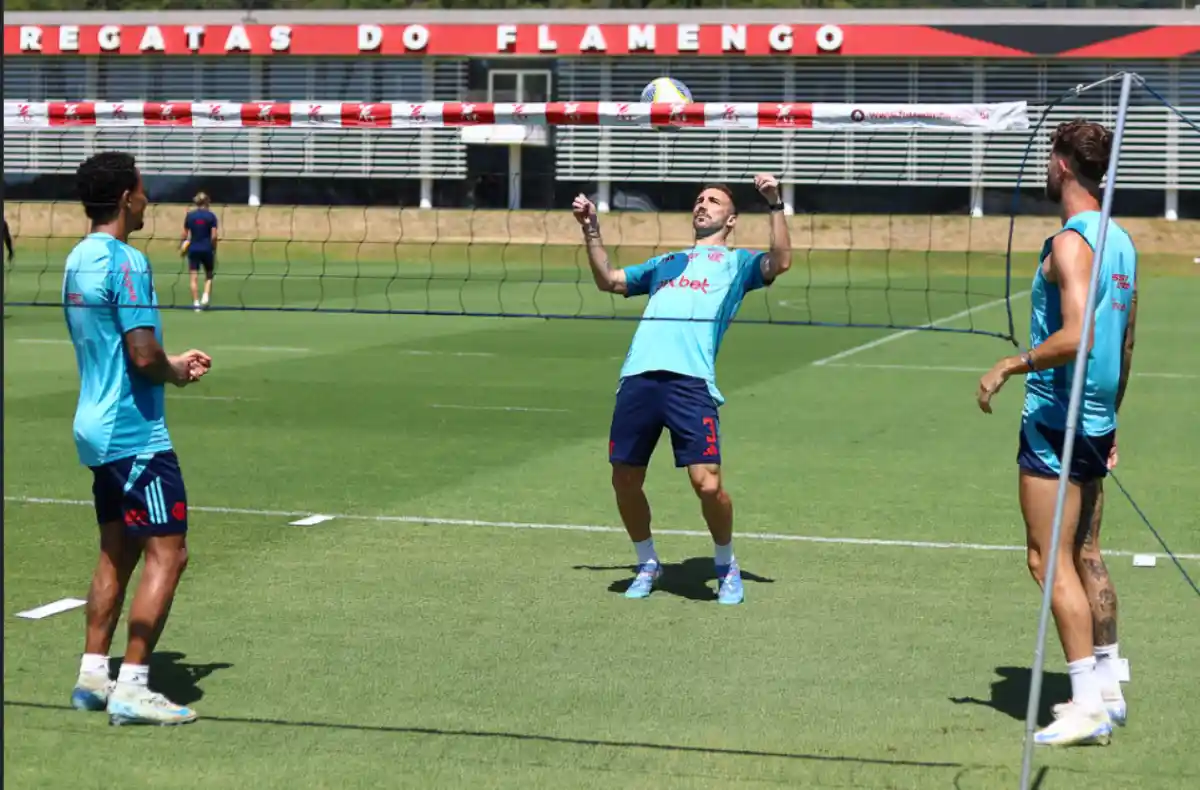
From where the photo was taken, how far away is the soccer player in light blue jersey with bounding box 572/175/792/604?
862 cm

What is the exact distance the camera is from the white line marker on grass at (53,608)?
8.20m

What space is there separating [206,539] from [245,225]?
39.2 m

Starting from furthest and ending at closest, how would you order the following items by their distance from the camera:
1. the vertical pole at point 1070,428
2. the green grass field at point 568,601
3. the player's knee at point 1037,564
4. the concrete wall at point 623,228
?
the concrete wall at point 623,228 → the player's knee at point 1037,564 → the green grass field at point 568,601 → the vertical pole at point 1070,428

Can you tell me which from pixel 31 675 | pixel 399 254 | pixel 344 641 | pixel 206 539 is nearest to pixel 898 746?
pixel 344 641

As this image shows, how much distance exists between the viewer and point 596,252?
8680 mm

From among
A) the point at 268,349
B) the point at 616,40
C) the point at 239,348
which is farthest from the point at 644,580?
the point at 616,40

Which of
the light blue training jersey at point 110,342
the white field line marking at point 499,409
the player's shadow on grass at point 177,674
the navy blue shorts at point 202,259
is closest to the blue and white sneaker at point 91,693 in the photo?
the player's shadow on grass at point 177,674

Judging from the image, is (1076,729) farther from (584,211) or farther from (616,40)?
(616,40)

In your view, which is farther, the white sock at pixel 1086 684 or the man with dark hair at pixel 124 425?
the man with dark hair at pixel 124 425

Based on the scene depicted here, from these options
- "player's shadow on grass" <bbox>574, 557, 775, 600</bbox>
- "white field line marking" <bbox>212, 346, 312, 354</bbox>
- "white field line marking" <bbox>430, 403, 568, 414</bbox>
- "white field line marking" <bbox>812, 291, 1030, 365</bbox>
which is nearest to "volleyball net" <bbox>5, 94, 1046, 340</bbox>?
"white field line marking" <bbox>812, 291, 1030, 365</bbox>

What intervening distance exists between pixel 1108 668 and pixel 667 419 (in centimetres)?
267

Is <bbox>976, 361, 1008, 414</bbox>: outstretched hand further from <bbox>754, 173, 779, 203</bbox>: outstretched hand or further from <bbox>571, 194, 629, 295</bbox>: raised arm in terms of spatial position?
<bbox>571, 194, 629, 295</bbox>: raised arm

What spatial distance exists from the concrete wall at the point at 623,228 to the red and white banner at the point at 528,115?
3147cm

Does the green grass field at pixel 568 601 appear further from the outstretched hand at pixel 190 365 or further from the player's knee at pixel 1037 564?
the outstretched hand at pixel 190 365
